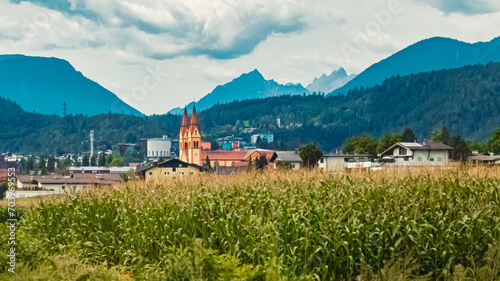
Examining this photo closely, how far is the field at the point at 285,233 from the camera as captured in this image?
704 cm

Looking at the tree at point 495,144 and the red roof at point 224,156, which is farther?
the red roof at point 224,156

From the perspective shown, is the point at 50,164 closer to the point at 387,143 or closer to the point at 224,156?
the point at 224,156

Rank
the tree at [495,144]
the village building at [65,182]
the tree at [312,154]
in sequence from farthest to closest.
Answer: the tree at [495,144] → the tree at [312,154] → the village building at [65,182]

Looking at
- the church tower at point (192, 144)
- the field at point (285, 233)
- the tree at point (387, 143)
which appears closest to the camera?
the field at point (285, 233)

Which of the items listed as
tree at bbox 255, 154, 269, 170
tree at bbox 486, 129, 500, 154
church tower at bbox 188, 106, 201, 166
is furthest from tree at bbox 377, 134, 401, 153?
church tower at bbox 188, 106, 201, 166

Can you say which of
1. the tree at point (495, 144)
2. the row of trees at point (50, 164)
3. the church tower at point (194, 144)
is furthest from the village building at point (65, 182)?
the church tower at point (194, 144)

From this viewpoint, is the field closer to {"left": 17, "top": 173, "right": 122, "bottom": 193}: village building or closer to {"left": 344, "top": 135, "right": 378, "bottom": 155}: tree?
{"left": 17, "top": 173, "right": 122, "bottom": 193}: village building

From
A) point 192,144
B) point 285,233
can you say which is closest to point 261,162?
point 192,144

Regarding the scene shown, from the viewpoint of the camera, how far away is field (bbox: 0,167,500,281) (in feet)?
23.1

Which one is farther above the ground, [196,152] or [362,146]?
[196,152]

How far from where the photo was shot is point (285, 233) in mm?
7762

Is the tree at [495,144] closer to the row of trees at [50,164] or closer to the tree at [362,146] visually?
the tree at [362,146]

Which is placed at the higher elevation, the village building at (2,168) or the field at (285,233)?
the village building at (2,168)

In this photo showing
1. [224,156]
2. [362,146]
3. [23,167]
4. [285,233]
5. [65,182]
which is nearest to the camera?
[285,233]
